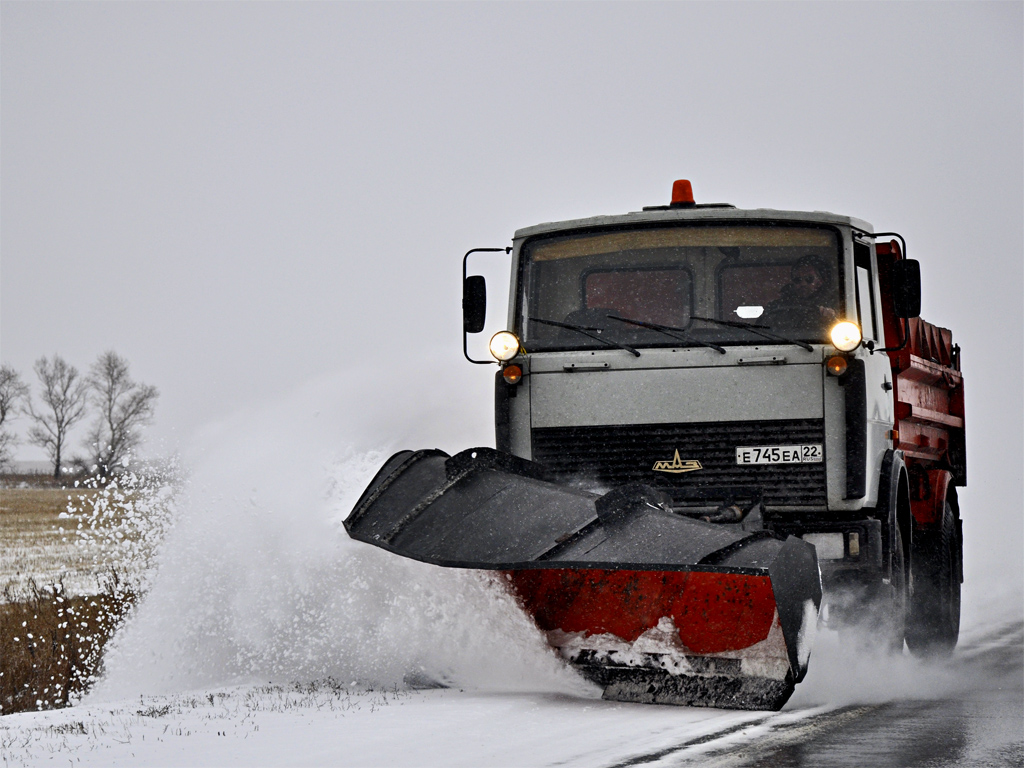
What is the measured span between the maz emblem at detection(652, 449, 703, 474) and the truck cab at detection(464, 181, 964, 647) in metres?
0.01

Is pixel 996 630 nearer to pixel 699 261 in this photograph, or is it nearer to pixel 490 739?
pixel 699 261

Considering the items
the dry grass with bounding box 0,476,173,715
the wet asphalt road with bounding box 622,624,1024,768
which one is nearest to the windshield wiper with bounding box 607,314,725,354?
the wet asphalt road with bounding box 622,624,1024,768

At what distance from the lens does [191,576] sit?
809 cm

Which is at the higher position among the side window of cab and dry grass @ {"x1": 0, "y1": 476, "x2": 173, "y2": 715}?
the side window of cab

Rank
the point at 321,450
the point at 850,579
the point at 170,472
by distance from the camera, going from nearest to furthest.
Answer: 1. the point at 850,579
2. the point at 321,450
3. the point at 170,472

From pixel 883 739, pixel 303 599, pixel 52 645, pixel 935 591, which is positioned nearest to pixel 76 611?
pixel 52 645

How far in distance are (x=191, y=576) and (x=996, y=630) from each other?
670 cm

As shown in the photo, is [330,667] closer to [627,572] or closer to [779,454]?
[627,572]

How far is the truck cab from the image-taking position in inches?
285

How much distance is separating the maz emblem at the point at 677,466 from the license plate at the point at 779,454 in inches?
9.0

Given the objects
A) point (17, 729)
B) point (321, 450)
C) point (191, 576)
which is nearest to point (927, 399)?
point (321, 450)

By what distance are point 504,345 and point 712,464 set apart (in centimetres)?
130

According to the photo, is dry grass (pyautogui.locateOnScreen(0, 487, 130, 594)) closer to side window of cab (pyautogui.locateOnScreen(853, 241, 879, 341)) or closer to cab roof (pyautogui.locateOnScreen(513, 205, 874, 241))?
cab roof (pyautogui.locateOnScreen(513, 205, 874, 241))

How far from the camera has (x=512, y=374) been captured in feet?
25.2
